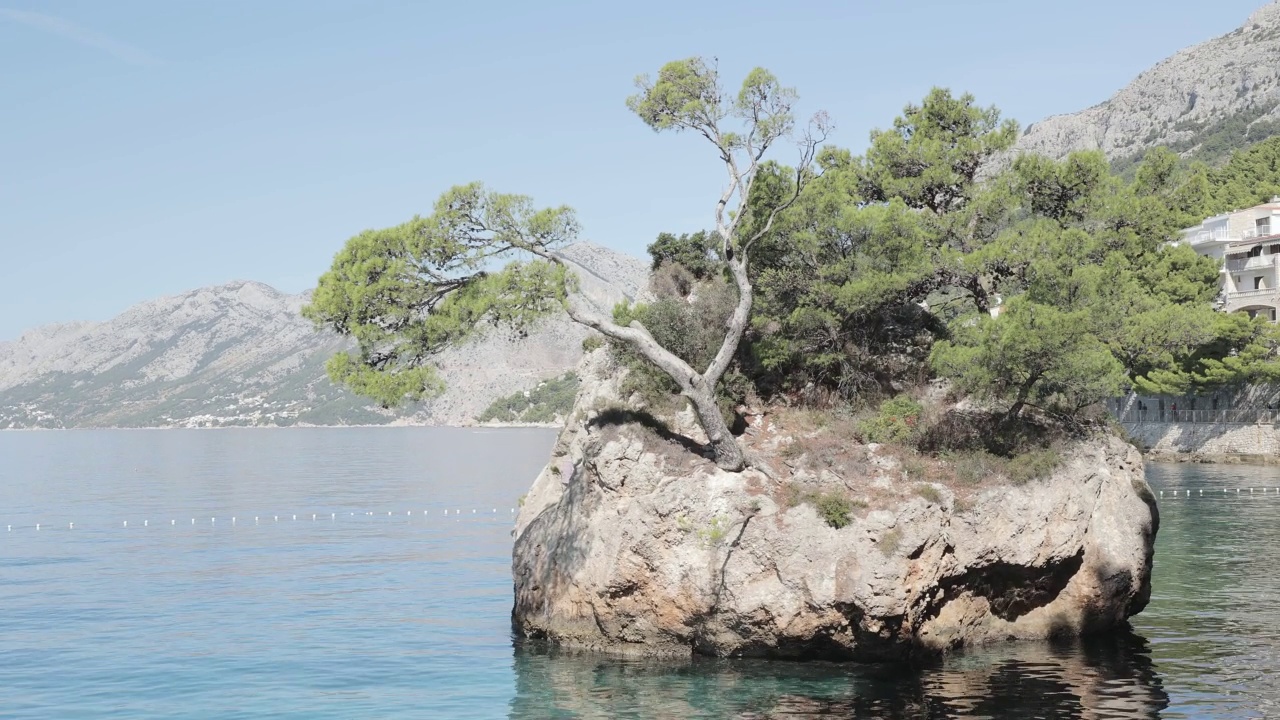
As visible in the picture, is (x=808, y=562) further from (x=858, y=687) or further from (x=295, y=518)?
(x=295, y=518)

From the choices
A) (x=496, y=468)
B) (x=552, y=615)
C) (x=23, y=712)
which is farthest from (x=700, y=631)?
(x=496, y=468)

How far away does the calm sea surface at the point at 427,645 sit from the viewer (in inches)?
967

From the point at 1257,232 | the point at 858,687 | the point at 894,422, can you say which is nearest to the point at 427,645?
the point at 858,687

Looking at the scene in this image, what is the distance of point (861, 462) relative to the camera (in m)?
29.2

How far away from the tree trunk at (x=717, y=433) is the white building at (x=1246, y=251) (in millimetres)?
82663

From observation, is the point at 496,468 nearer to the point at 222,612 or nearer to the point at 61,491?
the point at 61,491

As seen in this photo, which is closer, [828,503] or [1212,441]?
[828,503]

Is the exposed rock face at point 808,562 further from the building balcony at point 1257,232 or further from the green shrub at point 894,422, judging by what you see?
the building balcony at point 1257,232

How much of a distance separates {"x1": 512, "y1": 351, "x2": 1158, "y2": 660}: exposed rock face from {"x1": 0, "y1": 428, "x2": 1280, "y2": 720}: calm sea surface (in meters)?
0.85

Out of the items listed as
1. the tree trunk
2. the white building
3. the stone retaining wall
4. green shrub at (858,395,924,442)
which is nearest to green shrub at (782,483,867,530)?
the tree trunk

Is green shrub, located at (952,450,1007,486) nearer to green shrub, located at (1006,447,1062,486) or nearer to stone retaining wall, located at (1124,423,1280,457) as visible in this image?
green shrub, located at (1006,447,1062,486)

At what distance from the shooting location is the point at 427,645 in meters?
32.6

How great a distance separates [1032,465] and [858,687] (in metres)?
8.15

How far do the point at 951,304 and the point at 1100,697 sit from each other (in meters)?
17.0
